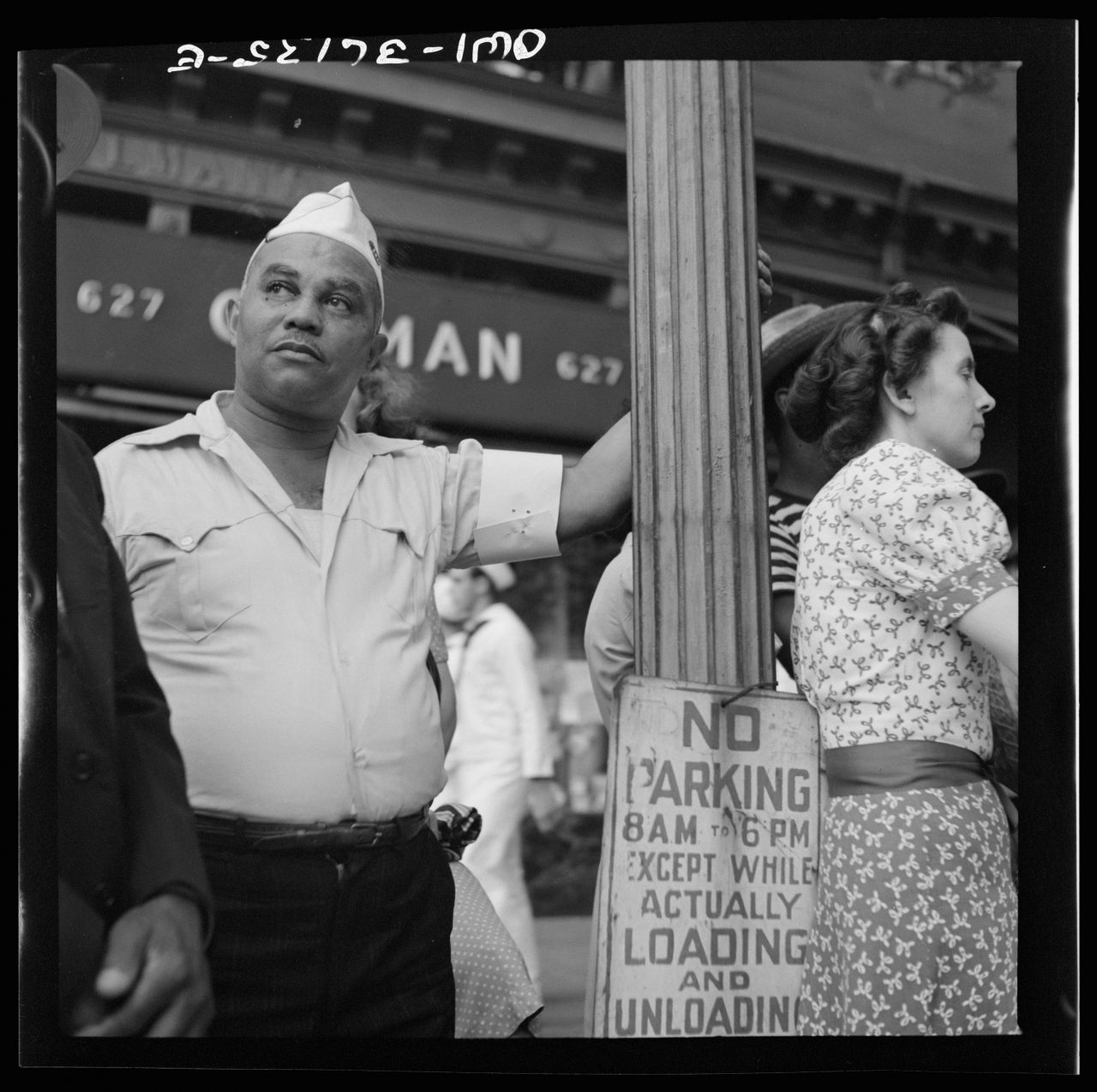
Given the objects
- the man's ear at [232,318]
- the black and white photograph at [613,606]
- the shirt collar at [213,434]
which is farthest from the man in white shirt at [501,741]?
the man's ear at [232,318]

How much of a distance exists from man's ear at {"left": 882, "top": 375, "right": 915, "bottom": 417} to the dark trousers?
1.39 metres

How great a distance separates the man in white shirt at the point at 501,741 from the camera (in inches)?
176

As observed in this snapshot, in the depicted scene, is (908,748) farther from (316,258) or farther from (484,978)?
(316,258)

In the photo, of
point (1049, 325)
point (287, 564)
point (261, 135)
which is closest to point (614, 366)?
point (261, 135)

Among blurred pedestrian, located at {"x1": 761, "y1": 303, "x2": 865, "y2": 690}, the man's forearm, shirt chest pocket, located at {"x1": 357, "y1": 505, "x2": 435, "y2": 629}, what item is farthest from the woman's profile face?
shirt chest pocket, located at {"x1": 357, "y1": 505, "x2": 435, "y2": 629}

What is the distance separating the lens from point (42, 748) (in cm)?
347

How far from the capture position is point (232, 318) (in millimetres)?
3518

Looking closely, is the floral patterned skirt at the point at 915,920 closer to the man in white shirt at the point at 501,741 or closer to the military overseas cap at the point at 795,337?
the military overseas cap at the point at 795,337

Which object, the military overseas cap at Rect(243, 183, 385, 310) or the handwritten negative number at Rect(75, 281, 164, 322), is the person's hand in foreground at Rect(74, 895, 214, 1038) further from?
the handwritten negative number at Rect(75, 281, 164, 322)

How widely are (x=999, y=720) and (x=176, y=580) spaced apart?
1770mm

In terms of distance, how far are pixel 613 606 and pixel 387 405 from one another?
71 centimetres

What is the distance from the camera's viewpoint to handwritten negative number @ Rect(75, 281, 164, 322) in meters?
3.91

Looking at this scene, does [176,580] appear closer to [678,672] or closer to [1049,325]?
[678,672]

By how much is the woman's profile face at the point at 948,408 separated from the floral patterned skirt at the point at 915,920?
2.39 ft
